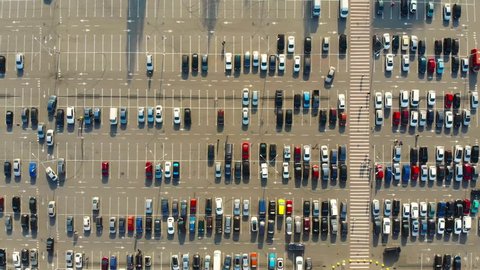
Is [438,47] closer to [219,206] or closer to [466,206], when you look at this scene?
[466,206]

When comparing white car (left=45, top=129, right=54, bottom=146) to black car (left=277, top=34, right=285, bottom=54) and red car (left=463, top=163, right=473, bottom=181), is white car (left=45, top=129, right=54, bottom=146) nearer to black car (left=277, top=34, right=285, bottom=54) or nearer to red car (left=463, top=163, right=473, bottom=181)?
black car (left=277, top=34, right=285, bottom=54)

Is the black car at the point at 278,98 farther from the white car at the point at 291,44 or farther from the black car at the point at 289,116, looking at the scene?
the white car at the point at 291,44

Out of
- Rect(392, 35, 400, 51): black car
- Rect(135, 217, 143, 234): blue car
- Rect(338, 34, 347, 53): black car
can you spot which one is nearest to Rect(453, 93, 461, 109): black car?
Rect(392, 35, 400, 51): black car

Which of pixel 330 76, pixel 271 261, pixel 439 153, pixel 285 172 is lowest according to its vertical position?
pixel 271 261

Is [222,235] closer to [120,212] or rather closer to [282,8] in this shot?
[120,212]

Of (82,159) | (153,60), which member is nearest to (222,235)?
(82,159)

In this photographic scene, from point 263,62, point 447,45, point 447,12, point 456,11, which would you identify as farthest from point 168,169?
point 456,11
